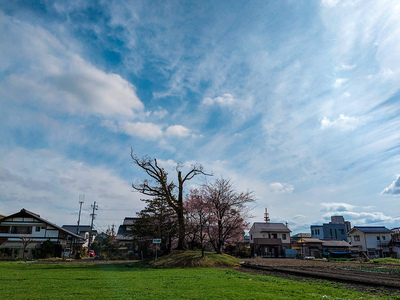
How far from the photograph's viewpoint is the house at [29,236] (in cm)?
3897

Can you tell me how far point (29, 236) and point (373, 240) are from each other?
62.6 metres

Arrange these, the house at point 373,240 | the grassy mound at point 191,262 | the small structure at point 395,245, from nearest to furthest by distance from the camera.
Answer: the grassy mound at point 191,262, the small structure at point 395,245, the house at point 373,240

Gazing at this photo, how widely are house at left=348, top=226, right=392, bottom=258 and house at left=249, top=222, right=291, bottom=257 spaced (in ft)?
50.8

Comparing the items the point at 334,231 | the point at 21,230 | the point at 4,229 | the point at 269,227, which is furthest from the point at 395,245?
the point at 4,229

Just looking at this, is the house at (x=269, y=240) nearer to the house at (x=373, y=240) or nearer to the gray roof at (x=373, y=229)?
the house at (x=373, y=240)

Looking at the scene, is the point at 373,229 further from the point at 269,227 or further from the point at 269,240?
the point at 269,240

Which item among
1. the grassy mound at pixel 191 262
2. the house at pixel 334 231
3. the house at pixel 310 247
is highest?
the house at pixel 334 231

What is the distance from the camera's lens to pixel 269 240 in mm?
49719

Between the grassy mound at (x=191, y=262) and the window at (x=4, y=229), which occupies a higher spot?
the window at (x=4, y=229)

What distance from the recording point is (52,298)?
820cm

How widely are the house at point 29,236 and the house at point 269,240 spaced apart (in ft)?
109

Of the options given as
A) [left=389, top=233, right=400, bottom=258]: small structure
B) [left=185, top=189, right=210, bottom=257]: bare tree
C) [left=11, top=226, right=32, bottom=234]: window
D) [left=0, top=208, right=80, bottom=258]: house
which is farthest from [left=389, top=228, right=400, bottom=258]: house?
[left=11, top=226, right=32, bottom=234]: window

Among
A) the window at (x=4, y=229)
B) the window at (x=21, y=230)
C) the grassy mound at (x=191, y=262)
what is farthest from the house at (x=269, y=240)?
the window at (x=4, y=229)

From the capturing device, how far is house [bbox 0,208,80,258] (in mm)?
38969
